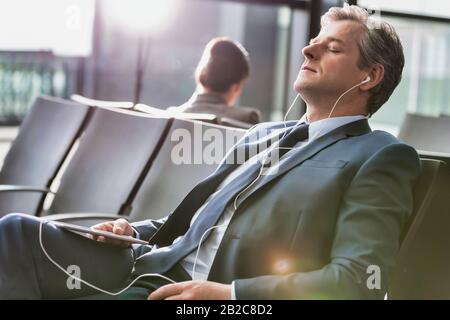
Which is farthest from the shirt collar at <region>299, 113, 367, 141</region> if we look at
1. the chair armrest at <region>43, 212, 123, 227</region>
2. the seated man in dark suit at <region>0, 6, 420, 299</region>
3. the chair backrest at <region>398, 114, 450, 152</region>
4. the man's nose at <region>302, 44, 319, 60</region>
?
the chair backrest at <region>398, 114, 450, 152</region>

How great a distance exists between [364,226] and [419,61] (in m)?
3.89

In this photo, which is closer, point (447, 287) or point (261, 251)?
point (261, 251)

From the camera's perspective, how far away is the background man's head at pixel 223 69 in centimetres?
348

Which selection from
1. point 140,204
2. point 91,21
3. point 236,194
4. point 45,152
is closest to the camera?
point 236,194

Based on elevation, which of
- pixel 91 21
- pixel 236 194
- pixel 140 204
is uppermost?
pixel 91 21

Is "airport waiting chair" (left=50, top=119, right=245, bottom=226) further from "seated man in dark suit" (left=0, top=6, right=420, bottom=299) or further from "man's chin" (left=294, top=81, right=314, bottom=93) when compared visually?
"man's chin" (left=294, top=81, right=314, bottom=93)

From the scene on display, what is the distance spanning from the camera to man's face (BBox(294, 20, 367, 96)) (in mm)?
1839

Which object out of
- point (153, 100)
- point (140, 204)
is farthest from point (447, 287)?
point (153, 100)

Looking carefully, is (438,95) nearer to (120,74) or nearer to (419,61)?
(419,61)

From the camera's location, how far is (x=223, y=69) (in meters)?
3.52

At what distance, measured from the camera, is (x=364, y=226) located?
1.54m

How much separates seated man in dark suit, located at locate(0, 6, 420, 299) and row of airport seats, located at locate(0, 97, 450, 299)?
6.0 inches

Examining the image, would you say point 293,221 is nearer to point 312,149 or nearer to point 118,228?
point 312,149

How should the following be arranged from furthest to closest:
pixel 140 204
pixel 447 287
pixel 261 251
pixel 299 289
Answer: pixel 140 204 → pixel 447 287 → pixel 261 251 → pixel 299 289
